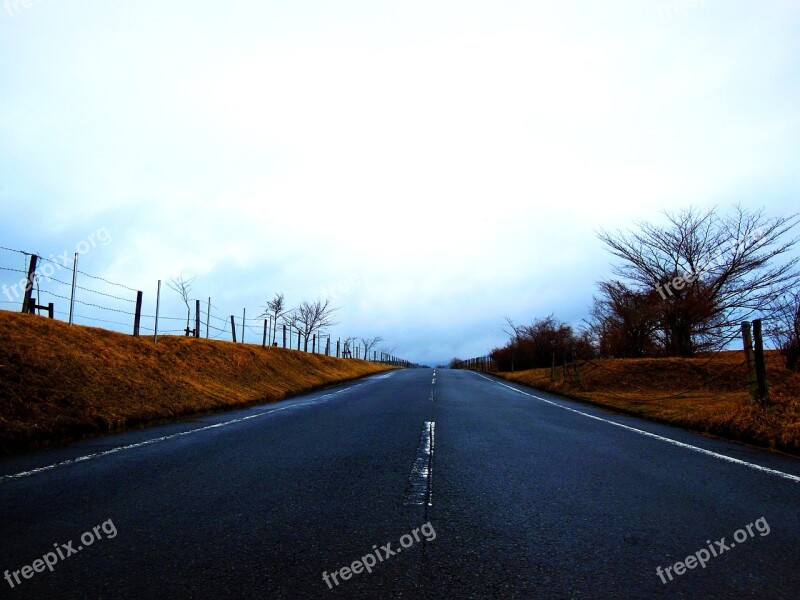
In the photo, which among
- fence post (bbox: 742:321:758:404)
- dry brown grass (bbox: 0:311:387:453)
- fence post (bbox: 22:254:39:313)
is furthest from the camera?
fence post (bbox: 22:254:39:313)

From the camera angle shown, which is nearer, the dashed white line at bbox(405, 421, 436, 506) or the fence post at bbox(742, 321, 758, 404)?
the dashed white line at bbox(405, 421, 436, 506)

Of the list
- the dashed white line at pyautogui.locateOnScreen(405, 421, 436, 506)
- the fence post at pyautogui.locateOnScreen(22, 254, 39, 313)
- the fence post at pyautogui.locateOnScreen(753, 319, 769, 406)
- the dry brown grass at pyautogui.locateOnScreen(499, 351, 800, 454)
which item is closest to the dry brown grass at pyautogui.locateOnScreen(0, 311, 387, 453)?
the fence post at pyautogui.locateOnScreen(22, 254, 39, 313)

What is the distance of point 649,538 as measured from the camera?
11.0ft

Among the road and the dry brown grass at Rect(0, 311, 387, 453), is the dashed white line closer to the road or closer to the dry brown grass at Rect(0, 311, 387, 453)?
the road

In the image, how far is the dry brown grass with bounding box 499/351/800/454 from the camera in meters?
8.27

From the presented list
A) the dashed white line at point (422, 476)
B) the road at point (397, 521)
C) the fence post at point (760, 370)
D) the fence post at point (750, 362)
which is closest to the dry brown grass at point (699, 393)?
the fence post at point (760, 370)

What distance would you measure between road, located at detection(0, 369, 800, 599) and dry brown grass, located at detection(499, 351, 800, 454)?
1.81 m

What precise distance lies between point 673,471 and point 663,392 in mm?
14421

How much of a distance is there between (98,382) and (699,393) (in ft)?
57.7

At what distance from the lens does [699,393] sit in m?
16.2

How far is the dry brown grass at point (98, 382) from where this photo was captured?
8008 millimetres

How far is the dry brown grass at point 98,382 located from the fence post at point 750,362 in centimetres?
1214

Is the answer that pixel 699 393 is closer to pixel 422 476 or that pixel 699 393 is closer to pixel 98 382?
pixel 422 476

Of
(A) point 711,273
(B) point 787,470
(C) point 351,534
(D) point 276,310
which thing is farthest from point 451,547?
(D) point 276,310
